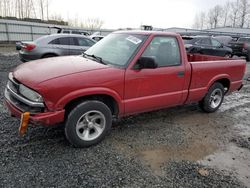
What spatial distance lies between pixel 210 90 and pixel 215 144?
5.61ft

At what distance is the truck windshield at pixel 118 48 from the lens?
13.3 feet

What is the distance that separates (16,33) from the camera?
23141mm

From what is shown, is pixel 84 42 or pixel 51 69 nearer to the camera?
pixel 51 69

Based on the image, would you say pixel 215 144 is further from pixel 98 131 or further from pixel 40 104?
pixel 40 104

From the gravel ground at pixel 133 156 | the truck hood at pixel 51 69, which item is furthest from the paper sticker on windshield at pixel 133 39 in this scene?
the gravel ground at pixel 133 156

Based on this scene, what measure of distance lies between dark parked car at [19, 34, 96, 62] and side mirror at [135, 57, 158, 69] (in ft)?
22.2

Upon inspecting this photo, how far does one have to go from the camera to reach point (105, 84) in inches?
144

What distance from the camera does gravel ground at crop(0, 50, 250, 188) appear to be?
9.90 feet

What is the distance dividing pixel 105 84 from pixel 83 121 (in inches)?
26.6

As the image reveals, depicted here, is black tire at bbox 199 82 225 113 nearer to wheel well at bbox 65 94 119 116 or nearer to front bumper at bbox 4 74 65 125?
wheel well at bbox 65 94 119 116

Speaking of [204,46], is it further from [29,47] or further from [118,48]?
[118,48]

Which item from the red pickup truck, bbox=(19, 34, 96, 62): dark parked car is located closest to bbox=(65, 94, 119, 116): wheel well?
the red pickup truck

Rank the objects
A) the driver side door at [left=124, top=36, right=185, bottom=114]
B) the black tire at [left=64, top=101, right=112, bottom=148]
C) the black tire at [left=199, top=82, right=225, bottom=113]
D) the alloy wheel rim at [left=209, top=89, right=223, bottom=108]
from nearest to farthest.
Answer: the black tire at [left=64, top=101, right=112, bottom=148] → the driver side door at [left=124, top=36, right=185, bottom=114] → the black tire at [left=199, top=82, right=225, bottom=113] → the alloy wheel rim at [left=209, top=89, right=223, bottom=108]

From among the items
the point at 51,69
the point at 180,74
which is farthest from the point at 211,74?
the point at 51,69
